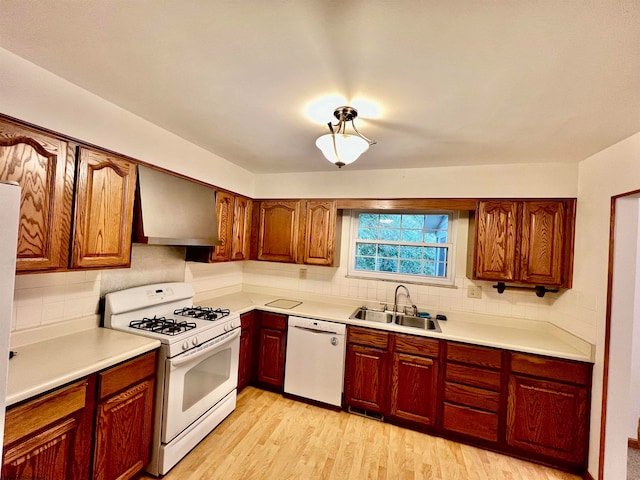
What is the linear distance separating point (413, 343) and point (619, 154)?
1.95 m

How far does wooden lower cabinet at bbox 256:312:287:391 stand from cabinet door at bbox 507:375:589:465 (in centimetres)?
194

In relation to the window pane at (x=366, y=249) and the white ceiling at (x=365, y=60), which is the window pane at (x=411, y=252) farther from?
the white ceiling at (x=365, y=60)

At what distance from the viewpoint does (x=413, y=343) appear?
93.0 inches

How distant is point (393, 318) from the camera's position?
2.82 m

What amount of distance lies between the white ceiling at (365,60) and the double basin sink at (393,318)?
65.1 inches

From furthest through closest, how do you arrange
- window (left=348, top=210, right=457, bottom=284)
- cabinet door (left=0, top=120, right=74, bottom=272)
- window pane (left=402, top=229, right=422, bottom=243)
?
window pane (left=402, top=229, right=422, bottom=243), window (left=348, top=210, right=457, bottom=284), cabinet door (left=0, top=120, right=74, bottom=272)

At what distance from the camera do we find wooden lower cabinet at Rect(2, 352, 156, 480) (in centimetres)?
118

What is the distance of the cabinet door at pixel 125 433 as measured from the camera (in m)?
1.50

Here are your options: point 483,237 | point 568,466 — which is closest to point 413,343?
point 483,237

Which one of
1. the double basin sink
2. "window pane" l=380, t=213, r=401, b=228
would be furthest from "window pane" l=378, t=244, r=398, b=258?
the double basin sink

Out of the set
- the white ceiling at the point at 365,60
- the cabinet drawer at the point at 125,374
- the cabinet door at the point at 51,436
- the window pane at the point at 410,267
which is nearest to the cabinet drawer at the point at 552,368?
the window pane at the point at 410,267

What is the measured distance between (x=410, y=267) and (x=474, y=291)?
0.65 m

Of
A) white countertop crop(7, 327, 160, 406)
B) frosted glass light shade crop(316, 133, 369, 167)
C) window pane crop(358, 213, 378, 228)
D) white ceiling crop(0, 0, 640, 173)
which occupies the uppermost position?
white ceiling crop(0, 0, 640, 173)

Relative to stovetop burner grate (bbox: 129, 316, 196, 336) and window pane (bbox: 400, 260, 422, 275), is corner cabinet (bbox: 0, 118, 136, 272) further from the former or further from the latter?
window pane (bbox: 400, 260, 422, 275)
